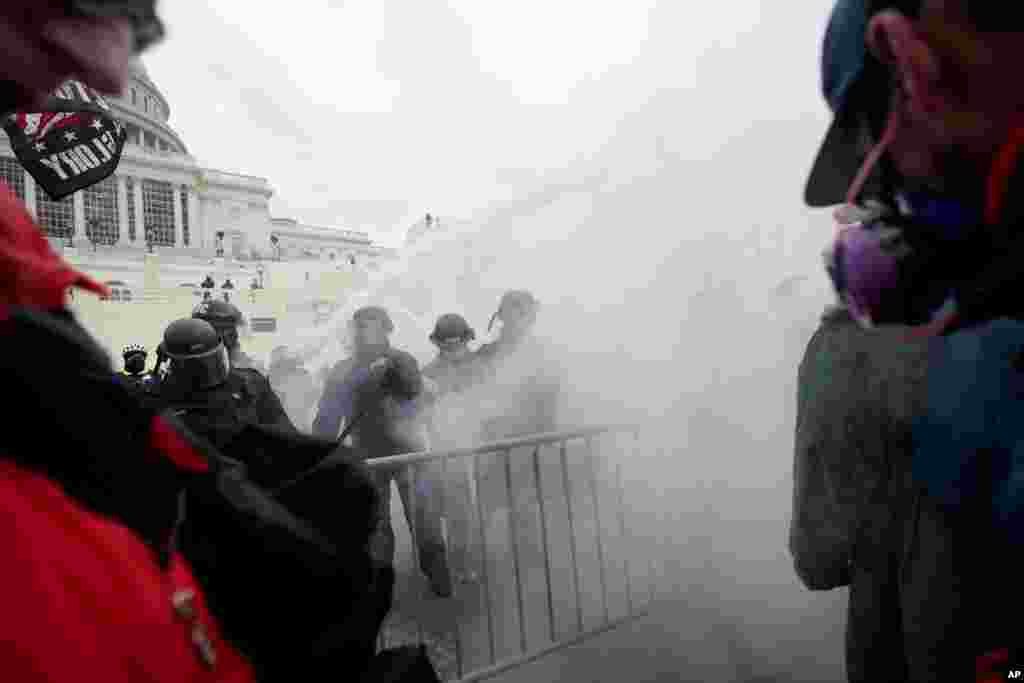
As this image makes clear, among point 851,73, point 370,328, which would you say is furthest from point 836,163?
point 370,328

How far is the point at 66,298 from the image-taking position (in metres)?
0.73

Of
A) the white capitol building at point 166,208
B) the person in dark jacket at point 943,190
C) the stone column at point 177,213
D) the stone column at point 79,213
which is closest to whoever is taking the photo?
the person in dark jacket at point 943,190

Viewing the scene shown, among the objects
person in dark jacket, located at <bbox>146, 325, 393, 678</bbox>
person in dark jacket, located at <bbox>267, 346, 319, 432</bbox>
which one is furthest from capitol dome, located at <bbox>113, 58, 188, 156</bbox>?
person in dark jacket, located at <bbox>146, 325, 393, 678</bbox>

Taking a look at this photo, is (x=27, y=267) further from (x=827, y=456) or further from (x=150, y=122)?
(x=150, y=122)

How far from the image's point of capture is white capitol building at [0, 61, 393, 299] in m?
37.6

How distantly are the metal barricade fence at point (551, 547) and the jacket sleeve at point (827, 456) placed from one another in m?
1.51

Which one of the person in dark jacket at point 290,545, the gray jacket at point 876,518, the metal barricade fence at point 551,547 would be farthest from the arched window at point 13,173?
the gray jacket at point 876,518

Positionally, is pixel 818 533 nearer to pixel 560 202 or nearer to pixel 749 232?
pixel 749 232

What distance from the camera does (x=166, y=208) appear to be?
44.8 m

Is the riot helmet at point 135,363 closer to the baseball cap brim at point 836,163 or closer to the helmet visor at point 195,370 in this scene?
the helmet visor at point 195,370

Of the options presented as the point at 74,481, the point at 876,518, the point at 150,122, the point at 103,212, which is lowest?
the point at 876,518

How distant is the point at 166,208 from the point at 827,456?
50993 mm

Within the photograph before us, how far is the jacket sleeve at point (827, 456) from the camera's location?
5.71 ft

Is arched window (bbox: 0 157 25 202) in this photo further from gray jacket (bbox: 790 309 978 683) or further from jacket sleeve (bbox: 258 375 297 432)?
gray jacket (bbox: 790 309 978 683)
